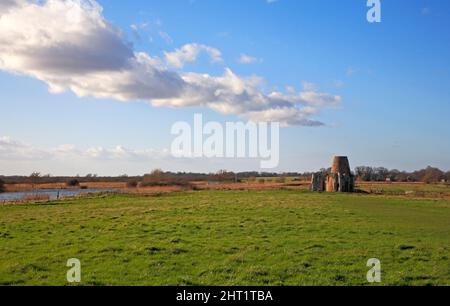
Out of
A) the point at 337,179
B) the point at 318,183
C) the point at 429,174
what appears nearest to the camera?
the point at 337,179

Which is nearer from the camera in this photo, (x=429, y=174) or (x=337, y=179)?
(x=337, y=179)

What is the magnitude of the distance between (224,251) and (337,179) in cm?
5212

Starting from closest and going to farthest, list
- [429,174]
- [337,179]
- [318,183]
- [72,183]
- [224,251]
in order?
[224,251] < [337,179] < [318,183] < [72,183] < [429,174]

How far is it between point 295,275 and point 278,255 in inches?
97.1

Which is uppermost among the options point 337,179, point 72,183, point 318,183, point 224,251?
point 337,179

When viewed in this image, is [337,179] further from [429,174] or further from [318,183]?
[429,174]

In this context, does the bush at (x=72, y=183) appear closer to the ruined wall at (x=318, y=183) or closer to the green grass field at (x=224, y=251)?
the ruined wall at (x=318, y=183)

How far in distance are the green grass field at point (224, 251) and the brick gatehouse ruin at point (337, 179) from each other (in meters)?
39.4

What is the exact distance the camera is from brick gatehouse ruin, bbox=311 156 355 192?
62.6 m

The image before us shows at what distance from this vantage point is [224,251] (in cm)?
1394

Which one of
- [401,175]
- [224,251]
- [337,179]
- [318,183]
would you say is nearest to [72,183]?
[318,183]

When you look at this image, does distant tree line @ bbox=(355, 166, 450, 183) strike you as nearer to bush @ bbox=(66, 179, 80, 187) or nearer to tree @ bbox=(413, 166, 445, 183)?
tree @ bbox=(413, 166, 445, 183)

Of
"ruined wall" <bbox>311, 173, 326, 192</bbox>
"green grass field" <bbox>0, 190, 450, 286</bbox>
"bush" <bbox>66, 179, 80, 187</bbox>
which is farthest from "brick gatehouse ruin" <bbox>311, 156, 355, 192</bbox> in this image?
"bush" <bbox>66, 179, 80, 187</bbox>
